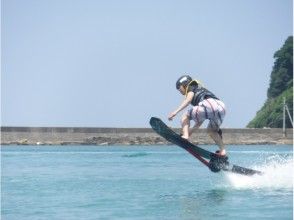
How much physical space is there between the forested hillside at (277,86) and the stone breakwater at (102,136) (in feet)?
33.2

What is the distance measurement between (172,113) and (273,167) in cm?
370

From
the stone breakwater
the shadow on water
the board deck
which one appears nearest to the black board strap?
the board deck

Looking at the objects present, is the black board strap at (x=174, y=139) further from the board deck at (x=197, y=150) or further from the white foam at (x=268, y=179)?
the white foam at (x=268, y=179)

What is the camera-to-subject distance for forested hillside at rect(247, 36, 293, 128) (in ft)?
395

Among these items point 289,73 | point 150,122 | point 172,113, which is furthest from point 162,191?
point 289,73

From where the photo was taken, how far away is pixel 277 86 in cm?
12744

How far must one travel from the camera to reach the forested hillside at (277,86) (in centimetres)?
12031

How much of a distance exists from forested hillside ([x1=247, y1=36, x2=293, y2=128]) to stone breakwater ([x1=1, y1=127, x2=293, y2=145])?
1011cm

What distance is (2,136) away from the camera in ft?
356

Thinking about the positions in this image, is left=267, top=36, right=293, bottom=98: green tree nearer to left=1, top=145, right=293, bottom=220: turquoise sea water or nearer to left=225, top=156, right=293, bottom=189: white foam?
left=1, top=145, right=293, bottom=220: turquoise sea water

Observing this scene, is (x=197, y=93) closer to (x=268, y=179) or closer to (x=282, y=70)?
(x=268, y=179)

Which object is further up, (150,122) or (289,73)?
(289,73)

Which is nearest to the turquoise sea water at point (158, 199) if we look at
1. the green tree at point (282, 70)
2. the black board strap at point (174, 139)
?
the black board strap at point (174, 139)

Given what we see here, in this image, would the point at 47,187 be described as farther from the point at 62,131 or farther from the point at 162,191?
the point at 62,131
